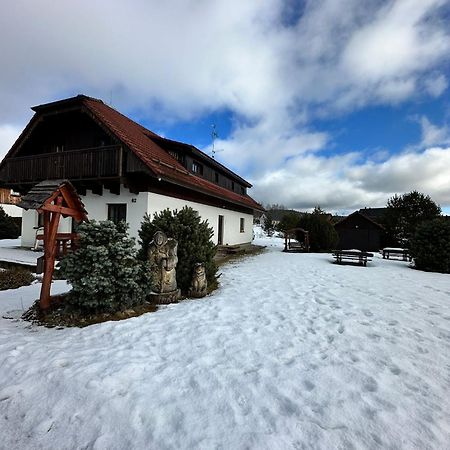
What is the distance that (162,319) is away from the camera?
4.64 meters

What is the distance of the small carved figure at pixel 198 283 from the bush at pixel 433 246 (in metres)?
9.84

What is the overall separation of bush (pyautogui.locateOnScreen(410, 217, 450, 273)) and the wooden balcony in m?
12.3

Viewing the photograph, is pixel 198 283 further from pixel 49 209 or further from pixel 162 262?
pixel 49 209

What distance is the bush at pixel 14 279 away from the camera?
23.6ft

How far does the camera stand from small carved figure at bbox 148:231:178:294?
5.72 metres

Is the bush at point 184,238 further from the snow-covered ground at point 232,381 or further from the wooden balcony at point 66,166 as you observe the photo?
the wooden balcony at point 66,166

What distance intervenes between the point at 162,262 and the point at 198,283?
3.20 feet

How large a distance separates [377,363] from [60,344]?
3936 millimetres

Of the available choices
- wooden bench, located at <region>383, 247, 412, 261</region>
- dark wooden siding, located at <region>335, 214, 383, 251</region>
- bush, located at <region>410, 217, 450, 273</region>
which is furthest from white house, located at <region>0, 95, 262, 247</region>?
dark wooden siding, located at <region>335, 214, 383, 251</region>

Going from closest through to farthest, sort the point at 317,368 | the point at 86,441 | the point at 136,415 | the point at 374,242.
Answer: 1. the point at 86,441
2. the point at 136,415
3. the point at 317,368
4. the point at 374,242

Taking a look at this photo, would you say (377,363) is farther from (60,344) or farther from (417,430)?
(60,344)

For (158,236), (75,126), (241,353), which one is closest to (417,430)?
(241,353)

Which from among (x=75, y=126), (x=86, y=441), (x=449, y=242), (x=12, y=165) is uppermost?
(x=75, y=126)

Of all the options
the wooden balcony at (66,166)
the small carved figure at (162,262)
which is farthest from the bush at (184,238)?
the wooden balcony at (66,166)
